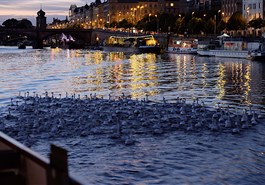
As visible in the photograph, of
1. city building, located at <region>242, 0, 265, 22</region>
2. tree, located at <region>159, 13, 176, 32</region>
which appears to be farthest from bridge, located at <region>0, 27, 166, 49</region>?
city building, located at <region>242, 0, 265, 22</region>

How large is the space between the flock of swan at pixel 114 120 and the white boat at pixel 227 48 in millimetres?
60033

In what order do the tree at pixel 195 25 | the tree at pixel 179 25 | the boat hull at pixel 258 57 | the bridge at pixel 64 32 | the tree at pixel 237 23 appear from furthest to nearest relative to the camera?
1. the bridge at pixel 64 32
2. the tree at pixel 179 25
3. the tree at pixel 195 25
4. the tree at pixel 237 23
5. the boat hull at pixel 258 57

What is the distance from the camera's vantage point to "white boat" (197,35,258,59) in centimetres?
8641

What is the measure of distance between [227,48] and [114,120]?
241 ft

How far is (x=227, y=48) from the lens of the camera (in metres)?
93.6

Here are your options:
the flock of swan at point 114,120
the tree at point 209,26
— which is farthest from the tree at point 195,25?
the flock of swan at point 114,120

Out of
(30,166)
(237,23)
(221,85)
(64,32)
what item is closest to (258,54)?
(221,85)

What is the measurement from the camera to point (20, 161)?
5.07m

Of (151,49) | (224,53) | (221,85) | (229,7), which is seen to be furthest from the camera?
(229,7)

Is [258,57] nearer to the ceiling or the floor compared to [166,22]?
nearer to the floor

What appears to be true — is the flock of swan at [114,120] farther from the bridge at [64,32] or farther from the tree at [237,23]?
the bridge at [64,32]

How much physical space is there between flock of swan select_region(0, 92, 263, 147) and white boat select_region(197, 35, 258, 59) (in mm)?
60033

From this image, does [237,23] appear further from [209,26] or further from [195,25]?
[195,25]

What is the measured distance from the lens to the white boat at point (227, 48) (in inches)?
3402
